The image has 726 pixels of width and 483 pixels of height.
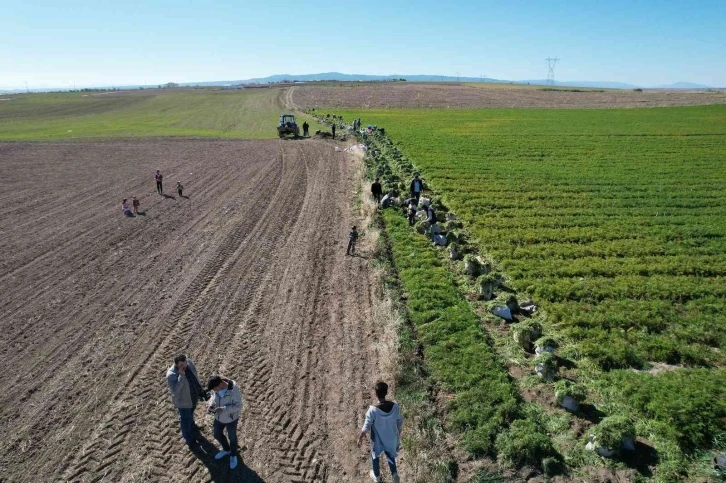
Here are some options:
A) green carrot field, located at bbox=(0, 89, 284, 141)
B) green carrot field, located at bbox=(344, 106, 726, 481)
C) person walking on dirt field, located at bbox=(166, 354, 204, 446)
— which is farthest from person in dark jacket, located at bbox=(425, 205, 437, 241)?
green carrot field, located at bbox=(0, 89, 284, 141)

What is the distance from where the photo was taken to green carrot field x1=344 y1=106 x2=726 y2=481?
28.0 feet

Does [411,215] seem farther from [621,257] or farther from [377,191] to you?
[621,257]

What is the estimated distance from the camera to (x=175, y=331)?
1095 centimetres

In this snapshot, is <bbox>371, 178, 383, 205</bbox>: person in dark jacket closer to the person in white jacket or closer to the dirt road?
the dirt road

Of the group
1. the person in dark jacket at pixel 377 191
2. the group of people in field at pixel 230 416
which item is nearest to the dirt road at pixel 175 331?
the group of people in field at pixel 230 416

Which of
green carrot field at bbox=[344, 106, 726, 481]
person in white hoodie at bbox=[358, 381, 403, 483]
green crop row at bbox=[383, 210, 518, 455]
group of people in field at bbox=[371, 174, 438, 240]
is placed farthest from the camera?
group of people in field at bbox=[371, 174, 438, 240]

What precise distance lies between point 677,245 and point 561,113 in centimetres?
5466

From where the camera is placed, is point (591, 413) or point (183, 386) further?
point (591, 413)

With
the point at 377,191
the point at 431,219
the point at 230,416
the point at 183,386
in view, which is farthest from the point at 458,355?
the point at 377,191

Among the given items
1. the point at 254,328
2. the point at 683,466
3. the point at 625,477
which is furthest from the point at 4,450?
the point at 683,466

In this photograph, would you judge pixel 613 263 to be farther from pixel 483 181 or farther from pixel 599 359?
pixel 483 181

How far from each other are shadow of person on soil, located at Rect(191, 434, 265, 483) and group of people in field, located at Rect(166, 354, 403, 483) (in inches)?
3.0

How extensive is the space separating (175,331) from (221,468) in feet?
15.0

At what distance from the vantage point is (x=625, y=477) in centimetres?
695
